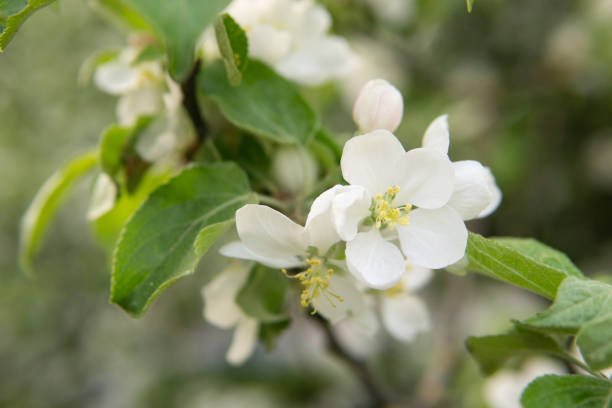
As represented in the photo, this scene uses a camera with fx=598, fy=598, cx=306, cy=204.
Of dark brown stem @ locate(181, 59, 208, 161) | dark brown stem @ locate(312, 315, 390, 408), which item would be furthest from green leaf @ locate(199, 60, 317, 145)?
dark brown stem @ locate(312, 315, 390, 408)

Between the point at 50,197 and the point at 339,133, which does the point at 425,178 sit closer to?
the point at 50,197

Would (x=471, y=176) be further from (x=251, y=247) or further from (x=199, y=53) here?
(x=199, y=53)

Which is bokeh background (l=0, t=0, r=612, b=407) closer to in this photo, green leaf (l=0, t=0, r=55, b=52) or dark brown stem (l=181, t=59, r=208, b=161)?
dark brown stem (l=181, t=59, r=208, b=161)

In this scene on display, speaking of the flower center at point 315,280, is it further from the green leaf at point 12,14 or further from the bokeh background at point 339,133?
the bokeh background at point 339,133

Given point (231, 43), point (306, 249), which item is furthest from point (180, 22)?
point (306, 249)

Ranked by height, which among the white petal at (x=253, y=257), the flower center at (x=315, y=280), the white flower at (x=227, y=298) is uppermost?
the white petal at (x=253, y=257)

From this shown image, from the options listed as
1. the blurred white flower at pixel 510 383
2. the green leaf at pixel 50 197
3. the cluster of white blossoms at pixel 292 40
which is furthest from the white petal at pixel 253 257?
the blurred white flower at pixel 510 383

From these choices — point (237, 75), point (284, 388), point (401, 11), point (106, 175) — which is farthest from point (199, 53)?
point (284, 388)
